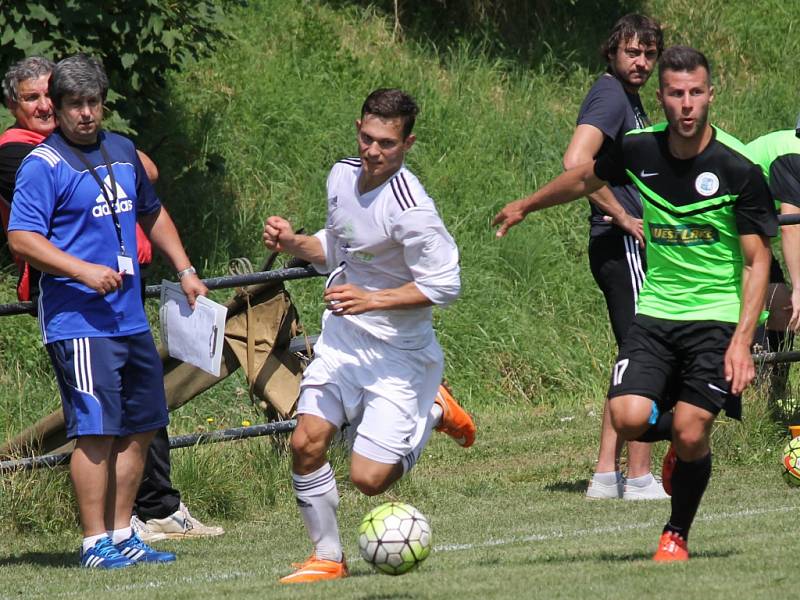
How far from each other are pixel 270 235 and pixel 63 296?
1042mm

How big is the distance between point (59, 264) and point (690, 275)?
272 cm

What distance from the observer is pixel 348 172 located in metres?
6.47

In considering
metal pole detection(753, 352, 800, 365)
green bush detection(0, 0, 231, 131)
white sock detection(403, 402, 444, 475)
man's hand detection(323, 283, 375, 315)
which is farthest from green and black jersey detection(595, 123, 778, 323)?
green bush detection(0, 0, 231, 131)

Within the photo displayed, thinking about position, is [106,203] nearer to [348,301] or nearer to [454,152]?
[348,301]

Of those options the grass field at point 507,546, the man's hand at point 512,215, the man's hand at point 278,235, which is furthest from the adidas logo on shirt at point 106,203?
the man's hand at point 512,215

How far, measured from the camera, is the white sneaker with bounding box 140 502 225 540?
7.79 m

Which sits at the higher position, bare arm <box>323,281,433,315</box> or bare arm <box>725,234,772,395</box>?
bare arm <box>725,234,772,395</box>

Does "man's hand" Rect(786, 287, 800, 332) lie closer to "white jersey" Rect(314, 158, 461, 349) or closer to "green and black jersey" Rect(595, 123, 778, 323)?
"green and black jersey" Rect(595, 123, 778, 323)

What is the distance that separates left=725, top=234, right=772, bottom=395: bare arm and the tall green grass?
387cm

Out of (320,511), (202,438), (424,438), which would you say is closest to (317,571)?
(320,511)

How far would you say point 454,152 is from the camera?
52.9 feet

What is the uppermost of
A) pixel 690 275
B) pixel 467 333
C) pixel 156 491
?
pixel 690 275

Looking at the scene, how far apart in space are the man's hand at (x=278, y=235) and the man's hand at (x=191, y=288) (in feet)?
2.79

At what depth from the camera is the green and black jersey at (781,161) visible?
9211 millimetres
